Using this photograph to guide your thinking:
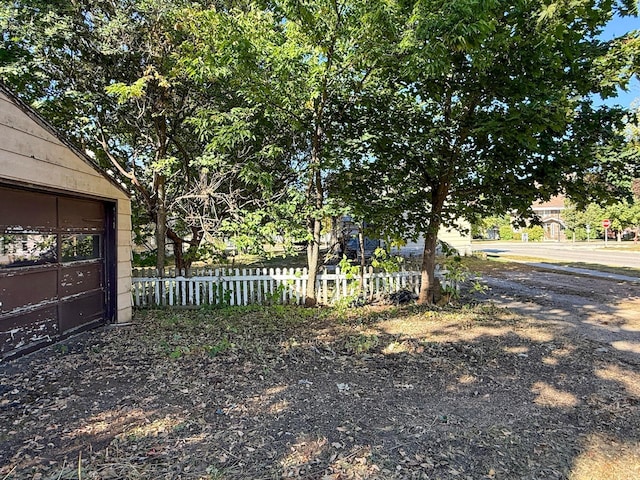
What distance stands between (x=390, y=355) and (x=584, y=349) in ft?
7.72

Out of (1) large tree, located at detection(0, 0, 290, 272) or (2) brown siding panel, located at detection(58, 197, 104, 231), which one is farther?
(1) large tree, located at detection(0, 0, 290, 272)

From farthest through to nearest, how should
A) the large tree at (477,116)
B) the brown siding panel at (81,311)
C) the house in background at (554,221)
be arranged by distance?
1. the house in background at (554,221)
2. the brown siding panel at (81,311)
3. the large tree at (477,116)

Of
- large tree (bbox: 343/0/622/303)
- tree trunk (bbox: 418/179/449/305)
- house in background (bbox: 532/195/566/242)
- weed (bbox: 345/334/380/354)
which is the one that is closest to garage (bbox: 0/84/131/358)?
weed (bbox: 345/334/380/354)

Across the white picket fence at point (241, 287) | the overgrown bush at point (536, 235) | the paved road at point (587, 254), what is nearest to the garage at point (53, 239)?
the white picket fence at point (241, 287)

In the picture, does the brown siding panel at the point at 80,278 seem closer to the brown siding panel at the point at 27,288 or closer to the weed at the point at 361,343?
the brown siding panel at the point at 27,288

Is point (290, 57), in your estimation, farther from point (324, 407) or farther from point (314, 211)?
point (324, 407)

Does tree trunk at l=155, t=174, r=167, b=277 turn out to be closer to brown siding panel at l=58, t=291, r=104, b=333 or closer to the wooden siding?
the wooden siding

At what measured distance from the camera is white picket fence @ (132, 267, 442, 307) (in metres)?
7.59

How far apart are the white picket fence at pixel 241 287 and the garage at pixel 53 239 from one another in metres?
1.20

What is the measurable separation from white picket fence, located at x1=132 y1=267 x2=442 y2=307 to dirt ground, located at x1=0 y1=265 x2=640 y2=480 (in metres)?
1.57

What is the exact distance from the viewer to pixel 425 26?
4652mm

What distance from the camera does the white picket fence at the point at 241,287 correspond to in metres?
7.59

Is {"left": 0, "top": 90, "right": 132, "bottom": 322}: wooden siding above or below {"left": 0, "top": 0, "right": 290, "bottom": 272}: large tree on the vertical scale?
below

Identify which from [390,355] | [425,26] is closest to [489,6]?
[425,26]
